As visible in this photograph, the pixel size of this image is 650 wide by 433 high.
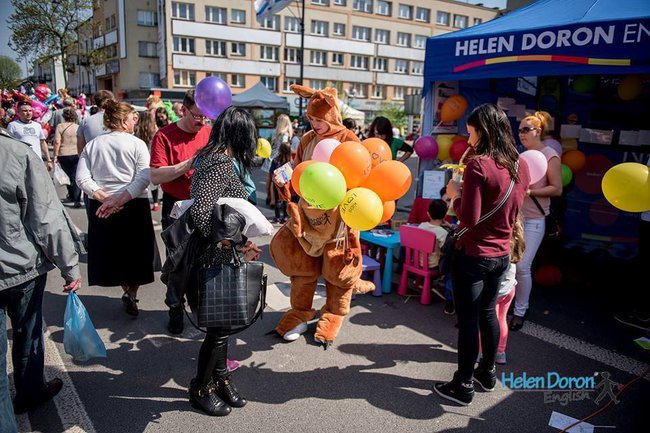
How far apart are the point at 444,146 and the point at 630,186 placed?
3.11m

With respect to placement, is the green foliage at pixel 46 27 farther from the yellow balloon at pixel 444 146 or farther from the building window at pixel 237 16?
the yellow balloon at pixel 444 146

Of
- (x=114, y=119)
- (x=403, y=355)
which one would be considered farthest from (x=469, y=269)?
(x=114, y=119)

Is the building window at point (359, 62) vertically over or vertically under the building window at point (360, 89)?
over

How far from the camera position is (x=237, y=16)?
41.9 metres

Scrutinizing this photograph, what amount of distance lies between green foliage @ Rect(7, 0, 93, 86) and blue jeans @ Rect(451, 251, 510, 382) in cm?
2589

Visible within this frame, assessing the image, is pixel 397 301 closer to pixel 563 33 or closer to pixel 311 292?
pixel 311 292

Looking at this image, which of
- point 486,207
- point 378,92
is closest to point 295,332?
Result: point 486,207

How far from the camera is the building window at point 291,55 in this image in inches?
1757

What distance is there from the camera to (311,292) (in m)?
3.86

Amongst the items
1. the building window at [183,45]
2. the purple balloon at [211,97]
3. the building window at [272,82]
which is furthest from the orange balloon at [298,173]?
the building window at [272,82]

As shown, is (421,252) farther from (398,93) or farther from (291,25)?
(398,93)

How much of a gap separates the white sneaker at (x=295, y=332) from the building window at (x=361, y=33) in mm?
48712

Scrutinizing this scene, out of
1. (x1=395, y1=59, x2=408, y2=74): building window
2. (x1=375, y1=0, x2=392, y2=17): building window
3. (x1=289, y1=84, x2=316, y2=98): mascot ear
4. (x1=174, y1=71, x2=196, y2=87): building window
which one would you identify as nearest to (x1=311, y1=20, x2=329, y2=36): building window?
(x1=375, y1=0, x2=392, y2=17): building window

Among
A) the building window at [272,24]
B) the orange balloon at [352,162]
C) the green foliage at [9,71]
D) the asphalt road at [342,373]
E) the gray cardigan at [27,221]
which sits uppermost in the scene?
the building window at [272,24]
